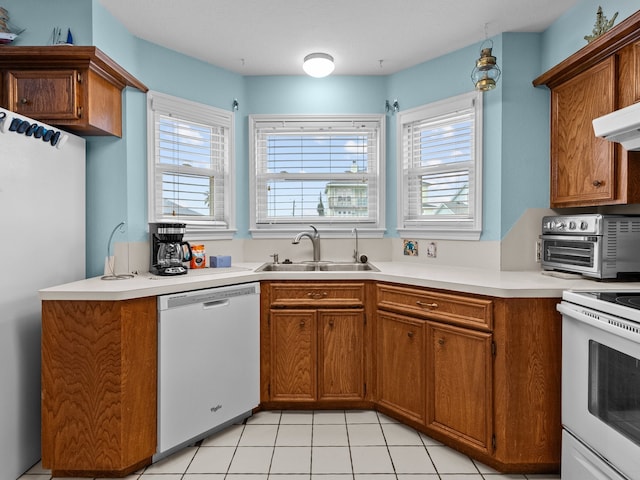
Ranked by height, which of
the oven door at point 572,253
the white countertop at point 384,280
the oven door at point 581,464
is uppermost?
Answer: the oven door at point 572,253

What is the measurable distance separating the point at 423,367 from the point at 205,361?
1.27 m

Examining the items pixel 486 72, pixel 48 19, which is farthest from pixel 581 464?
pixel 48 19

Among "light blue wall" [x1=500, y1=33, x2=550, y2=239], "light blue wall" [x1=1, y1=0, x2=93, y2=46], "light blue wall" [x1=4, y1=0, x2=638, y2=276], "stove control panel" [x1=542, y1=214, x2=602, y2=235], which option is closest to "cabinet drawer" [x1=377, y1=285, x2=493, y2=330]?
"stove control panel" [x1=542, y1=214, x2=602, y2=235]

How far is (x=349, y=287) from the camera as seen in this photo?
8.20ft

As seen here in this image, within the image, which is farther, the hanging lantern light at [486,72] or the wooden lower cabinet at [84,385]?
the hanging lantern light at [486,72]

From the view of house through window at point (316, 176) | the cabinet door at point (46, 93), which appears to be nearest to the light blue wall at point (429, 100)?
the cabinet door at point (46, 93)

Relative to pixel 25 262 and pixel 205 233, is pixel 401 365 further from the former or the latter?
pixel 25 262

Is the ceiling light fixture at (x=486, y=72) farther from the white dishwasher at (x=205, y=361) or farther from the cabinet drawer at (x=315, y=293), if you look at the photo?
the white dishwasher at (x=205, y=361)

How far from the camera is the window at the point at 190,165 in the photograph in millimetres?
2676

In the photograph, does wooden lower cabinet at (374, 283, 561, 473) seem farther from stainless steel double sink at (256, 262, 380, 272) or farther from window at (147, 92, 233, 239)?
window at (147, 92, 233, 239)

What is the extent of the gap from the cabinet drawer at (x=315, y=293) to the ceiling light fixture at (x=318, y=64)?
60.5 inches

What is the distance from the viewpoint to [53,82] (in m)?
2.09

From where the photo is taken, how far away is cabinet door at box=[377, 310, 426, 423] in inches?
88.3

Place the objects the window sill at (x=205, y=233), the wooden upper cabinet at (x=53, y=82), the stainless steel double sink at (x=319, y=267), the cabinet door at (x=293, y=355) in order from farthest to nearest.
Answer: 1. the stainless steel double sink at (x=319, y=267)
2. the window sill at (x=205, y=233)
3. the cabinet door at (x=293, y=355)
4. the wooden upper cabinet at (x=53, y=82)
